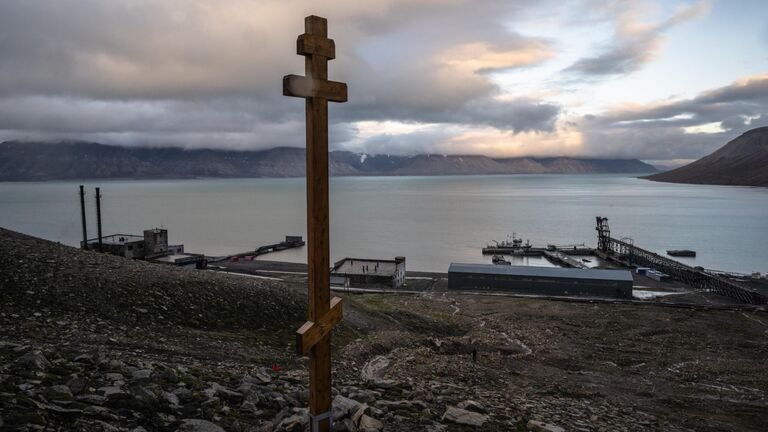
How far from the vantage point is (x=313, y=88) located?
23.4 feet

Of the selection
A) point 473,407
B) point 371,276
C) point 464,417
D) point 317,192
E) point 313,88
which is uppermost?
point 313,88

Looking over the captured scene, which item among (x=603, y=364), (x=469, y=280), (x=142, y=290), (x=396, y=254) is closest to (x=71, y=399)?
(x=142, y=290)

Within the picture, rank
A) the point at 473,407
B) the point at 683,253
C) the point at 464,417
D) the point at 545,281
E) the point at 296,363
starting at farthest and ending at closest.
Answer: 1. the point at 683,253
2. the point at 545,281
3. the point at 296,363
4. the point at 473,407
5. the point at 464,417

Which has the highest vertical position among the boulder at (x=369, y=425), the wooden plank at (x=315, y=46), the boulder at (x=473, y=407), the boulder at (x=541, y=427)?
the wooden plank at (x=315, y=46)

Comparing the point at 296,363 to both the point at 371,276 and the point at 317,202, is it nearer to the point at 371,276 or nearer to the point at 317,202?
the point at 317,202

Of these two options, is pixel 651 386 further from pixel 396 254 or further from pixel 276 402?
pixel 396 254

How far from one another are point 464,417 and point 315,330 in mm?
4933

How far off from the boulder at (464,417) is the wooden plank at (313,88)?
7.15 metres

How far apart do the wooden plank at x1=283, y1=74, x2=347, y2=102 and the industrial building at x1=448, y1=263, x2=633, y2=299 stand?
43.8m

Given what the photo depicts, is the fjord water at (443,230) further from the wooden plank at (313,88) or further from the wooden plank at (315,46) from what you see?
the wooden plank at (315,46)

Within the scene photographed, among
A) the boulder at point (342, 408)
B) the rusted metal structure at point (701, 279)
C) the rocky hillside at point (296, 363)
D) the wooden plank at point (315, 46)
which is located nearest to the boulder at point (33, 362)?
the rocky hillside at point (296, 363)

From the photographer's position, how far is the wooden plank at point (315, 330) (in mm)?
7098

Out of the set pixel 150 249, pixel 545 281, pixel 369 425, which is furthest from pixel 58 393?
pixel 150 249

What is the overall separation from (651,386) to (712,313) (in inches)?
955
